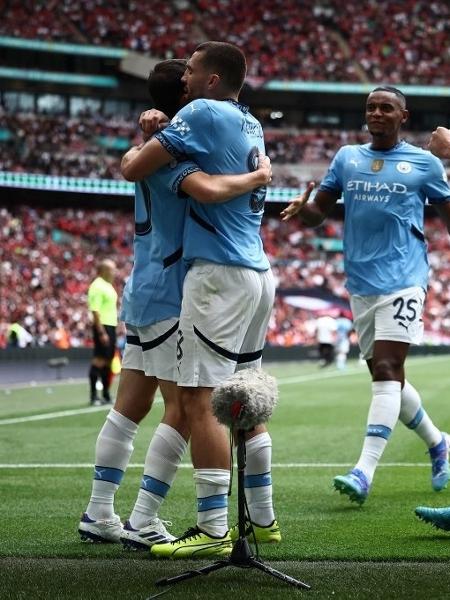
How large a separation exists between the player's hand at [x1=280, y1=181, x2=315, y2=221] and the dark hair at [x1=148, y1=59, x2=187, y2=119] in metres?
1.24

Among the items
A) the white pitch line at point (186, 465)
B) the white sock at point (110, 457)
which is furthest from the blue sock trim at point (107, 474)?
the white pitch line at point (186, 465)

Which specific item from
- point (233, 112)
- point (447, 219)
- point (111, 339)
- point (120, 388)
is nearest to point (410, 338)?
point (447, 219)

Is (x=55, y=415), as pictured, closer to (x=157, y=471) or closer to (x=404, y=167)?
(x=404, y=167)

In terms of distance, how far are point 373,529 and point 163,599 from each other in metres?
2.01

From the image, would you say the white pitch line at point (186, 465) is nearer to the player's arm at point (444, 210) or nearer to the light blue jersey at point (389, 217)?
the light blue jersey at point (389, 217)

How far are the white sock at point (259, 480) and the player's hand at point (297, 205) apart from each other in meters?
1.50

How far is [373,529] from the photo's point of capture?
6.08 metres

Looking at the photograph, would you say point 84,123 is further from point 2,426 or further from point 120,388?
point 120,388

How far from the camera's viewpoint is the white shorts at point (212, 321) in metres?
5.09

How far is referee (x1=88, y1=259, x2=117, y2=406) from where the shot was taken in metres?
15.3

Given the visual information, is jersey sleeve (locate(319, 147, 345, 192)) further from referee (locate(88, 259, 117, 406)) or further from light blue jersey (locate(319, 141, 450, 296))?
referee (locate(88, 259, 117, 406))

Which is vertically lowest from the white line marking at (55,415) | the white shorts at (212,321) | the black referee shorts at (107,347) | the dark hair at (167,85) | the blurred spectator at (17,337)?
the blurred spectator at (17,337)

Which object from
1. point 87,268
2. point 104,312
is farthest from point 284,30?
point 104,312

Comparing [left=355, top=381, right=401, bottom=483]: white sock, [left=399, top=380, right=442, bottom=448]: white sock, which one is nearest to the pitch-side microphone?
[left=355, top=381, right=401, bottom=483]: white sock
